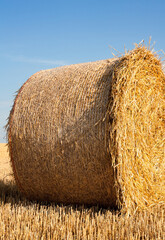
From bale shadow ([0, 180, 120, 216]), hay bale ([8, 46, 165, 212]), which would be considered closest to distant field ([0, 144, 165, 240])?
bale shadow ([0, 180, 120, 216])

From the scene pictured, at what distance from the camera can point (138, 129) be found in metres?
4.90

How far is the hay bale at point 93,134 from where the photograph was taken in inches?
170

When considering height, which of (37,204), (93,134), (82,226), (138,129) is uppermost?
(138,129)

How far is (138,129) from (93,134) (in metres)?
0.90

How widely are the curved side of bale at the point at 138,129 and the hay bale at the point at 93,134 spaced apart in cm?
1

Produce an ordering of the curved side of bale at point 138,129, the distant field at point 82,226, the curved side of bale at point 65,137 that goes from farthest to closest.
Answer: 1. the curved side of bale at point 65,137
2. the curved side of bale at point 138,129
3. the distant field at point 82,226

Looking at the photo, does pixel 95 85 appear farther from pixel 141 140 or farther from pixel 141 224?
pixel 141 224

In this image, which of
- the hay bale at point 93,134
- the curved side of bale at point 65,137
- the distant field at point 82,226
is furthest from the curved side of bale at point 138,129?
the distant field at point 82,226

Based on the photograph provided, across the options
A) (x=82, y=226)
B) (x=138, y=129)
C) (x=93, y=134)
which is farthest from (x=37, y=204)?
(x=138, y=129)

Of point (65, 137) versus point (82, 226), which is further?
point (65, 137)

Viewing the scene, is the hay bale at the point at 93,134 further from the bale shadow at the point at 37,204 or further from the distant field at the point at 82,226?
the distant field at the point at 82,226

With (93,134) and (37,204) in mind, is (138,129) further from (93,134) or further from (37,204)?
(37,204)

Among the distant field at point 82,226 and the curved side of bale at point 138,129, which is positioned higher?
the curved side of bale at point 138,129

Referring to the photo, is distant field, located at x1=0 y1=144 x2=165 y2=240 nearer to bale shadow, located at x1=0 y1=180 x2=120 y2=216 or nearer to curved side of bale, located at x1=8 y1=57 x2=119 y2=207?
bale shadow, located at x1=0 y1=180 x2=120 y2=216
